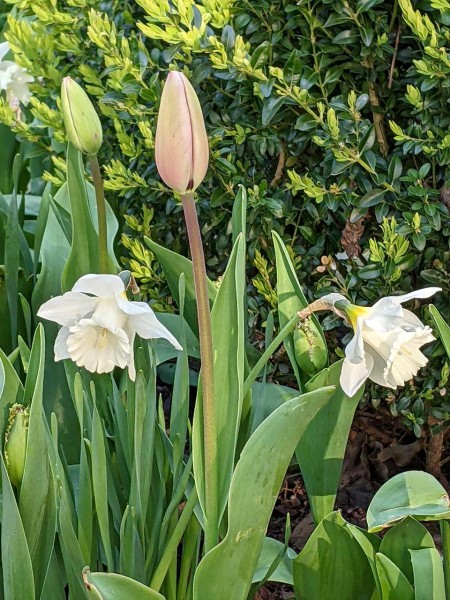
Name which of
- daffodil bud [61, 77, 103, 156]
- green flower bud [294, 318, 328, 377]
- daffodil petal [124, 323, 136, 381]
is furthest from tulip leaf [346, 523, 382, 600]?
daffodil bud [61, 77, 103, 156]

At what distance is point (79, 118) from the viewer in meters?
1.11

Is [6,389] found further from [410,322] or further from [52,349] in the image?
[410,322]

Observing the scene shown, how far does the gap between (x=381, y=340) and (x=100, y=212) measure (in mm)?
442

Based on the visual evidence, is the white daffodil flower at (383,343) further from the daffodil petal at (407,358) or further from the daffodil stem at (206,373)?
the daffodil stem at (206,373)

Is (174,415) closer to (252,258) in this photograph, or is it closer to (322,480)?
(322,480)

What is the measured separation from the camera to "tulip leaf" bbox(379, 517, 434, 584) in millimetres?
1042

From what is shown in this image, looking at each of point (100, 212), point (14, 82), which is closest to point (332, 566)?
point (100, 212)

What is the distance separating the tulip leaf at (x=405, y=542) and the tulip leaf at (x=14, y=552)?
1.44 ft

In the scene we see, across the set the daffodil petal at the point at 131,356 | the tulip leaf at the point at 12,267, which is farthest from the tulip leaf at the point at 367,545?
the tulip leaf at the point at 12,267

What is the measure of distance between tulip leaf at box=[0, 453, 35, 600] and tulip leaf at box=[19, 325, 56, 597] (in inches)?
1.7

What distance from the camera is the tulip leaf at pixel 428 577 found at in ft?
3.20

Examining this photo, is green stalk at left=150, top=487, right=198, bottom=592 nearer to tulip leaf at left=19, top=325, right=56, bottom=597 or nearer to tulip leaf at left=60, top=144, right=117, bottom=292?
tulip leaf at left=19, top=325, right=56, bottom=597

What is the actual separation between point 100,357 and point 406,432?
855 mm

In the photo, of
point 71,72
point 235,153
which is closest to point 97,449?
point 235,153
